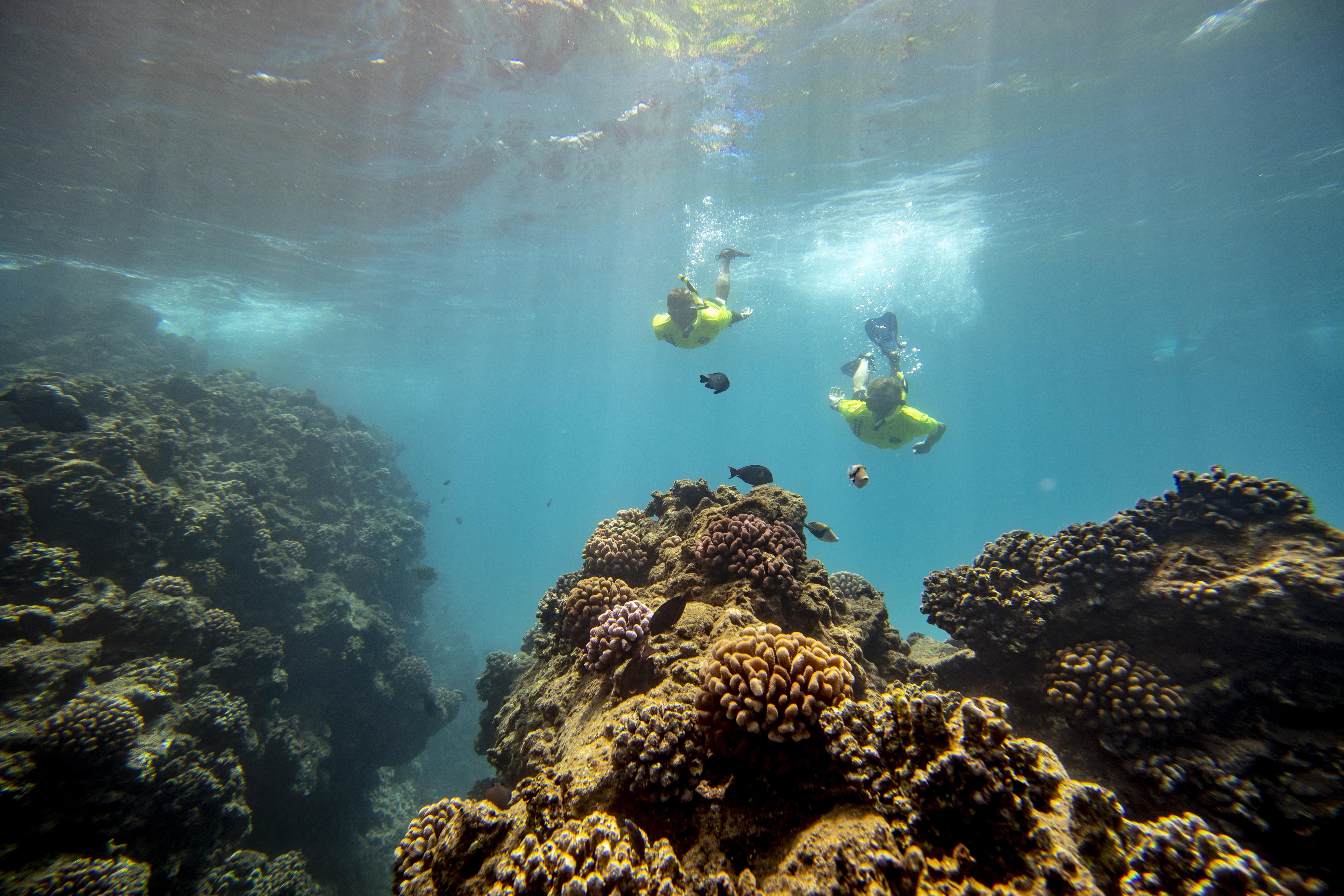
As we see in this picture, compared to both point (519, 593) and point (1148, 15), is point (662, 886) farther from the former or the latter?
point (519, 593)

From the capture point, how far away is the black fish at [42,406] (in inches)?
369

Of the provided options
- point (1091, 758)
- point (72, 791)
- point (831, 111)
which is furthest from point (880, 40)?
point (72, 791)

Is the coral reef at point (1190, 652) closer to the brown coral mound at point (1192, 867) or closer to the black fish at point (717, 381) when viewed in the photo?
the brown coral mound at point (1192, 867)

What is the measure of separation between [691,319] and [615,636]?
8174mm

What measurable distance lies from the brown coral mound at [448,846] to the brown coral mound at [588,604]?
6.27ft

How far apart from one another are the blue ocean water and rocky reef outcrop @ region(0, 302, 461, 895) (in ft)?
29.6

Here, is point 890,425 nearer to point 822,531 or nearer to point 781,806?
point 822,531

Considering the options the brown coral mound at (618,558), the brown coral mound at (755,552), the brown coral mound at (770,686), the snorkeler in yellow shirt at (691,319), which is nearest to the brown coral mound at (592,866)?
the brown coral mound at (770,686)

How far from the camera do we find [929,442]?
38.4 feet

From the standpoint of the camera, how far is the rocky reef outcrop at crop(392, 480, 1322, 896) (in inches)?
90.0

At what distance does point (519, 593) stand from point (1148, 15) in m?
58.8

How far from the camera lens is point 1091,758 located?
4465 millimetres

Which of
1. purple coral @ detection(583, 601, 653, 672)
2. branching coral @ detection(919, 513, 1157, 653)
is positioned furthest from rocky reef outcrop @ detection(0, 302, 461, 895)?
branching coral @ detection(919, 513, 1157, 653)

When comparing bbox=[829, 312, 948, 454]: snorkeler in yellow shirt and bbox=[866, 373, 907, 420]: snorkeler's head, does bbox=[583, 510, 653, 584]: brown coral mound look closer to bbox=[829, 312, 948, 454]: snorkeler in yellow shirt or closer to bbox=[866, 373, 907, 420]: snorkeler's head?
bbox=[829, 312, 948, 454]: snorkeler in yellow shirt
